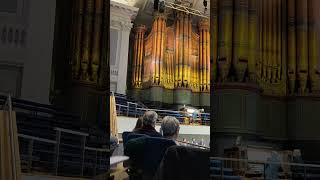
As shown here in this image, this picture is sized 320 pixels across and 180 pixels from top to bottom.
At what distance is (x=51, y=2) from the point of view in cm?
493

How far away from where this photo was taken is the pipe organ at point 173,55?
8.57m

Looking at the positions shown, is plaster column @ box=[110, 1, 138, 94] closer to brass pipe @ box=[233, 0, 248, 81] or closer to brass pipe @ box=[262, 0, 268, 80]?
brass pipe @ box=[233, 0, 248, 81]

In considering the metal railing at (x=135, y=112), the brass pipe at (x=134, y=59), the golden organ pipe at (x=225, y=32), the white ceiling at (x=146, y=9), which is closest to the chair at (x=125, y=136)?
the metal railing at (x=135, y=112)

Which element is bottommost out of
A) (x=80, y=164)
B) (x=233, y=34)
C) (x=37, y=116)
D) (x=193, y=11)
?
(x=80, y=164)

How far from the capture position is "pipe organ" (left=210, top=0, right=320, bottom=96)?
6.54 m

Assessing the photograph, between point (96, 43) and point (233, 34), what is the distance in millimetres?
2128

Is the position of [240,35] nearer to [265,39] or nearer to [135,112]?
[265,39]

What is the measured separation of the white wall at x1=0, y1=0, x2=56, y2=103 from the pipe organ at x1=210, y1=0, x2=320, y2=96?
8.33ft

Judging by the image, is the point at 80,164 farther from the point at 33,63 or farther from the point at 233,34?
the point at 233,34

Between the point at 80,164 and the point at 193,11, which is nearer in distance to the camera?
the point at 80,164

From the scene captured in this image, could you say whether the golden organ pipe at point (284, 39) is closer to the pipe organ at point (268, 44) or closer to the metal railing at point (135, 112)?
the pipe organ at point (268, 44)

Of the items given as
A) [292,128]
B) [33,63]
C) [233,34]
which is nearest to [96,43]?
[33,63]

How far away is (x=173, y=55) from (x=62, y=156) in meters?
5.05

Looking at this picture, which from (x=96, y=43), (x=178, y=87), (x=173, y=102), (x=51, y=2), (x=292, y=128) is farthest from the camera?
(x=178, y=87)
